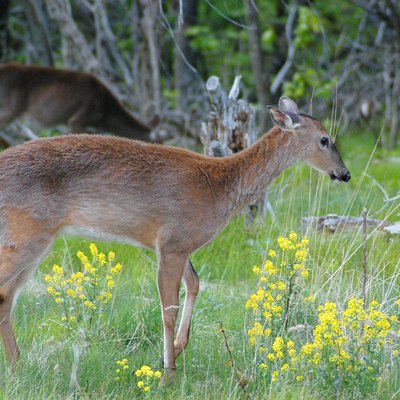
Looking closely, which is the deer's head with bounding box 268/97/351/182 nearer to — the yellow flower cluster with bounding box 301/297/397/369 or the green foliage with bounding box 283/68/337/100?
the yellow flower cluster with bounding box 301/297/397/369

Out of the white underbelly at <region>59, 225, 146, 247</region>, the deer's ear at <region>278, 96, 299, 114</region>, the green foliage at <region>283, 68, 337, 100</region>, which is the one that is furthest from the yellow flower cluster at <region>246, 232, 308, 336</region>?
the green foliage at <region>283, 68, 337, 100</region>

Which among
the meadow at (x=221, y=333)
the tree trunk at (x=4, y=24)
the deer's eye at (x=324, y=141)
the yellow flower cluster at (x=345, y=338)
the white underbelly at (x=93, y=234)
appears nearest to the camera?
the yellow flower cluster at (x=345, y=338)

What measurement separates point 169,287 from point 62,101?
20.6ft

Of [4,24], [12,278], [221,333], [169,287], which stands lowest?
[4,24]

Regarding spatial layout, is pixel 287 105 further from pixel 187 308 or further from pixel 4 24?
pixel 4 24

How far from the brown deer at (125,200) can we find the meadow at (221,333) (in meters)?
0.25

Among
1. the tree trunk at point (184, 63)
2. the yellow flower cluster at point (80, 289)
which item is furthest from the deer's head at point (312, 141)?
the tree trunk at point (184, 63)

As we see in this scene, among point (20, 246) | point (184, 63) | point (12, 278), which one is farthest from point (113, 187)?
point (184, 63)

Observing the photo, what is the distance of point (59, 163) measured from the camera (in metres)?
5.21

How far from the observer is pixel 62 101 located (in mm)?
11273

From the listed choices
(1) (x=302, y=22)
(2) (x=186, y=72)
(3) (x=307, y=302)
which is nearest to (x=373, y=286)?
(3) (x=307, y=302)

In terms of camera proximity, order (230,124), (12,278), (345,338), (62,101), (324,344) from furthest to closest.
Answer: (62,101) → (230,124) → (12,278) → (324,344) → (345,338)

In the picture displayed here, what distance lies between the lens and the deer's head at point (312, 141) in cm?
590

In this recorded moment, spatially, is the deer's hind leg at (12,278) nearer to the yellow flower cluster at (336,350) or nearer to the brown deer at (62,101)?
the yellow flower cluster at (336,350)
